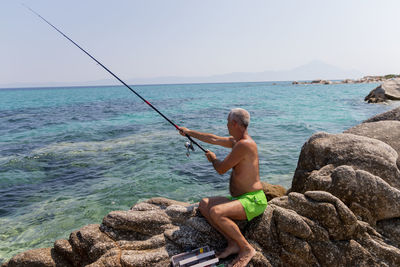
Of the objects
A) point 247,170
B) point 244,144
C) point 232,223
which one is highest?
point 244,144

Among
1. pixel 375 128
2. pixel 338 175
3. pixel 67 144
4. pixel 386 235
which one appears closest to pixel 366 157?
pixel 338 175

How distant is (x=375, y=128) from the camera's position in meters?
6.83

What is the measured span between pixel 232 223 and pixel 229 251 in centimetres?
40

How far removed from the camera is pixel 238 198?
437 cm

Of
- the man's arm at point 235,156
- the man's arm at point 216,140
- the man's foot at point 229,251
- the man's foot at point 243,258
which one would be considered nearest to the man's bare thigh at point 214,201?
the man's arm at point 235,156

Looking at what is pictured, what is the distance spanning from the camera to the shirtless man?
4.03 m

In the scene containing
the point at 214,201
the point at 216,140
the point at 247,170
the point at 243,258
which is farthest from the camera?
the point at 216,140

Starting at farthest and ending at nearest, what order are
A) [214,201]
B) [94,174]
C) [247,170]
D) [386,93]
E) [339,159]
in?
1. [386,93]
2. [94,174]
3. [339,159]
4. [214,201]
5. [247,170]

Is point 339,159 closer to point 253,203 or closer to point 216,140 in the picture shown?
point 253,203

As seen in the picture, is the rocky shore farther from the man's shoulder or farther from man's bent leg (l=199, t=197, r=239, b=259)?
the man's shoulder

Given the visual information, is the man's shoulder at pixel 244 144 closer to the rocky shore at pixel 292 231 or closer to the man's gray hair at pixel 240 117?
the man's gray hair at pixel 240 117

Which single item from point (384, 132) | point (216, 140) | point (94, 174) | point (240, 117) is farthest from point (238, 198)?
point (94, 174)

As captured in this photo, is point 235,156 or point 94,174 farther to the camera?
point 94,174

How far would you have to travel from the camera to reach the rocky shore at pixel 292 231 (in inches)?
164
